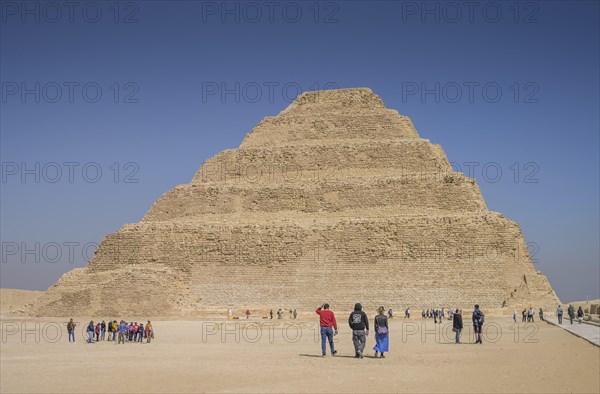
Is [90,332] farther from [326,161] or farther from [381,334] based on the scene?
[326,161]

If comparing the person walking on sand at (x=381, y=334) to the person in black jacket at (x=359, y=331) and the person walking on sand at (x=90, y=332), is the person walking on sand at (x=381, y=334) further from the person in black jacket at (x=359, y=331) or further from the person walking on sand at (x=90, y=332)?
the person walking on sand at (x=90, y=332)

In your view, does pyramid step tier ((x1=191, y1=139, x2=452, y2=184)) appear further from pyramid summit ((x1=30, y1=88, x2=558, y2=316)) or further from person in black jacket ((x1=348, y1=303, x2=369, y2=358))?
person in black jacket ((x1=348, y1=303, x2=369, y2=358))

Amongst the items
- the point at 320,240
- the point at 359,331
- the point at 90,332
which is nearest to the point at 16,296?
the point at 320,240

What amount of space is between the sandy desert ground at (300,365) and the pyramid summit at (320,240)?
43.2 feet

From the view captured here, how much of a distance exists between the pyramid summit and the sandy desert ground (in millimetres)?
13164

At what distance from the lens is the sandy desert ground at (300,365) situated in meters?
12.1

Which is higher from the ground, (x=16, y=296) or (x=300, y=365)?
(x=300, y=365)

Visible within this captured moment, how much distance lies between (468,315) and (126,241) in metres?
20.3

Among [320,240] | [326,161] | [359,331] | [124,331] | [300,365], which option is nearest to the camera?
[300,365]

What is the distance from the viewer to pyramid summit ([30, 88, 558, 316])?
3753cm

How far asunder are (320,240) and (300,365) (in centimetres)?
2481

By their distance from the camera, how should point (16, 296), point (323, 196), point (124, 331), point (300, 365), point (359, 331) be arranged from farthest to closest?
point (16, 296) < point (323, 196) < point (124, 331) < point (359, 331) < point (300, 365)

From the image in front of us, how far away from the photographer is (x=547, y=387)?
37.4ft

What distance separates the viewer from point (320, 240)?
131ft
